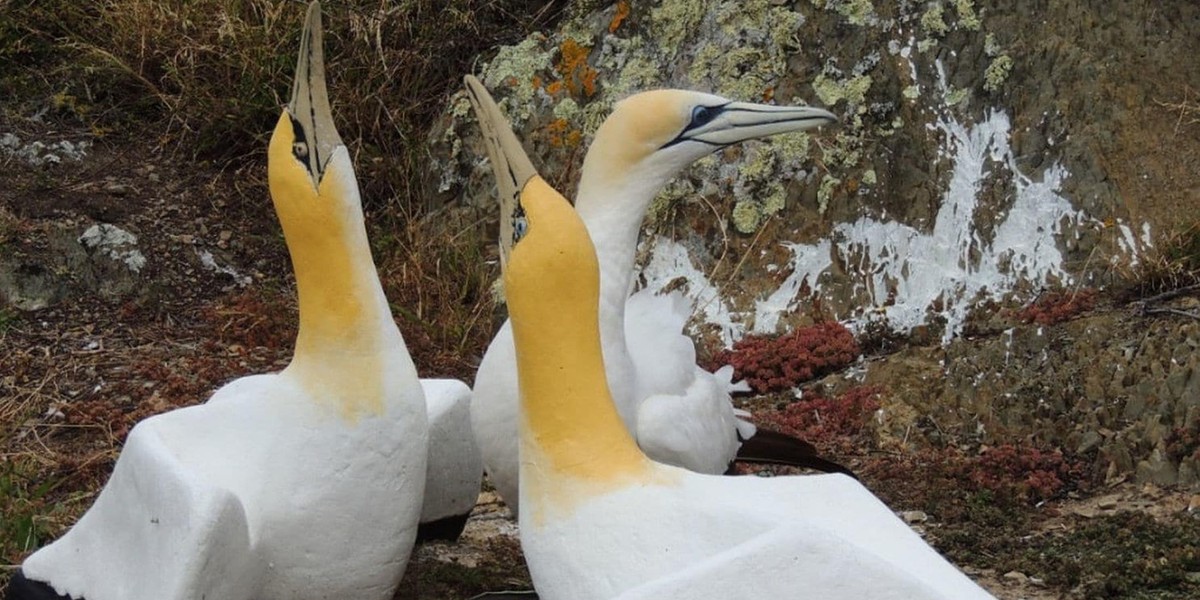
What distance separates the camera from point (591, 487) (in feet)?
11.5

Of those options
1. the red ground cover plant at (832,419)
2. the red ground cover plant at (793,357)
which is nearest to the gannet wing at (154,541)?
the red ground cover plant at (832,419)

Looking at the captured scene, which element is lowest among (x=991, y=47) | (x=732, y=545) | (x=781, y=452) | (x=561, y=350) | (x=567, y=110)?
(x=781, y=452)

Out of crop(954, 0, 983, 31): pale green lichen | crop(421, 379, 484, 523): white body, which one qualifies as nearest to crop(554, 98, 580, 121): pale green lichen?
crop(954, 0, 983, 31): pale green lichen

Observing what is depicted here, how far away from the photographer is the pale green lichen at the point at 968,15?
7.14m

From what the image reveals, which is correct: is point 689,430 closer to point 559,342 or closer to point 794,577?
point 559,342

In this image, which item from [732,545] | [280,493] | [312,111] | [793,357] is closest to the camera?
[732,545]

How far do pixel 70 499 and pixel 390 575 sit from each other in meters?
1.99

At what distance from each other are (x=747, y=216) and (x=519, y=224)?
3635 mm

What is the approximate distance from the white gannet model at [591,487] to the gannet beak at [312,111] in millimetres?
517

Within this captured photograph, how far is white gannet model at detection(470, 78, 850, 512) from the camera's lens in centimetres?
477

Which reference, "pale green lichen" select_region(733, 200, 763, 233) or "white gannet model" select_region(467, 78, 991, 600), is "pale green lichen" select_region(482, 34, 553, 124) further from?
"white gannet model" select_region(467, 78, 991, 600)

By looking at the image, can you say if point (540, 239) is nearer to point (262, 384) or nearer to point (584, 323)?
point (584, 323)

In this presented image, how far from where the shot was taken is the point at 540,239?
3.53 metres

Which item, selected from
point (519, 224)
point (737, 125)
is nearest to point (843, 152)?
point (737, 125)
